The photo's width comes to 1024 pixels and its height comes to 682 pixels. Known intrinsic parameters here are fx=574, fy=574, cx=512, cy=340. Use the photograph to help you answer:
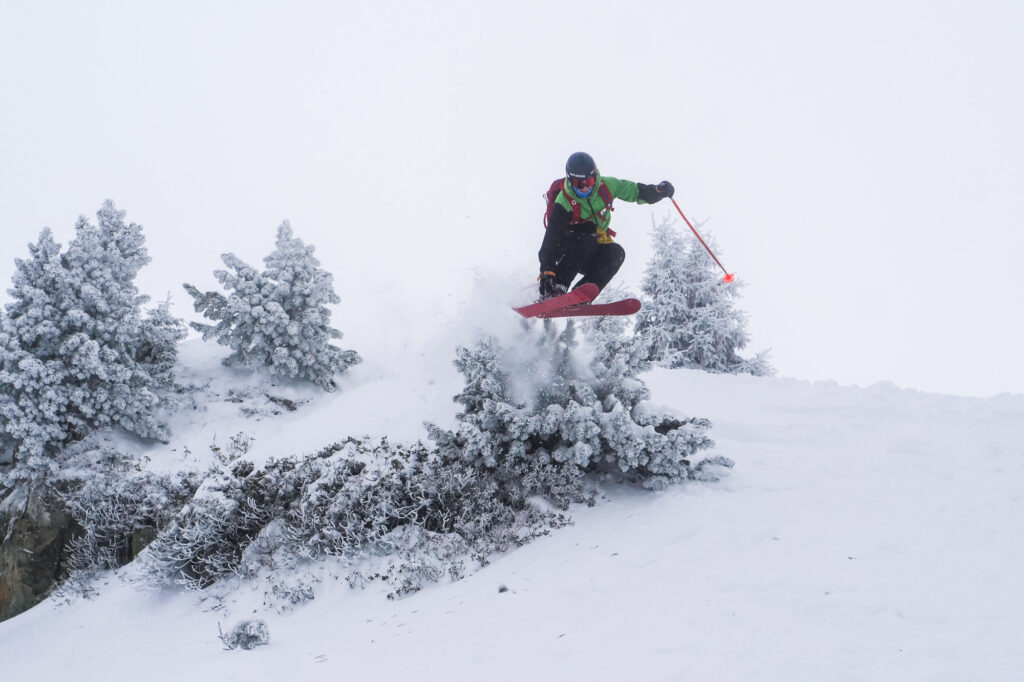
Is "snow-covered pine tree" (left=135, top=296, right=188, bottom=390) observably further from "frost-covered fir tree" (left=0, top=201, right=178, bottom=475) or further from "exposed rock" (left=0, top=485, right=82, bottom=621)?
"exposed rock" (left=0, top=485, right=82, bottom=621)

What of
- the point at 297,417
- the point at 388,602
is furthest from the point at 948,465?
the point at 297,417

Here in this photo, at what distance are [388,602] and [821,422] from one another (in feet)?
24.3

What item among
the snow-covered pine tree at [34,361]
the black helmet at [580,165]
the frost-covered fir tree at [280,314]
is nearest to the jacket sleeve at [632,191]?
the black helmet at [580,165]

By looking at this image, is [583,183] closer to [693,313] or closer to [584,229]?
[584,229]

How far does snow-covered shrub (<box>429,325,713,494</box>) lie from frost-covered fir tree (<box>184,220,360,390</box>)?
26.0 feet

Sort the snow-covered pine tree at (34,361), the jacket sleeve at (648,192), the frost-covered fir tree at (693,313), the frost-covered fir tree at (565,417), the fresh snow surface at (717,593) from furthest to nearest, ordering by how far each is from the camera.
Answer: the frost-covered fir tree at (693,313) → the snow-covered pine tree at (34,361) → the jacket sleeve at (648,192) → the frost-covered fir tree at (565,417) → the fresh snow surface at (717,593)

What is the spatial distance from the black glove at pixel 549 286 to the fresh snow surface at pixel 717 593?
226 cm

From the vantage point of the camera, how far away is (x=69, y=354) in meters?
12.1

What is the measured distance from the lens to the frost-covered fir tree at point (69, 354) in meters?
11.4

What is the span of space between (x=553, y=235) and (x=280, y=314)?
8892 millimetres

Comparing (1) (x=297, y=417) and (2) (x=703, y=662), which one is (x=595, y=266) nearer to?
(2) (x=703, y=662)

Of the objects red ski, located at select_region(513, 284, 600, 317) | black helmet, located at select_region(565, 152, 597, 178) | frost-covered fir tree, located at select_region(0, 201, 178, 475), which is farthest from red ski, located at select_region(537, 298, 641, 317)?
frost-covered fir tree, located at select_region(0, 201, 178, 475)

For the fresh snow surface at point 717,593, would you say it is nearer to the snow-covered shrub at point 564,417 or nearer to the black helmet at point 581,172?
the snow-covered shrub at point 564,417

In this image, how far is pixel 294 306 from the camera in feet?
49.3
